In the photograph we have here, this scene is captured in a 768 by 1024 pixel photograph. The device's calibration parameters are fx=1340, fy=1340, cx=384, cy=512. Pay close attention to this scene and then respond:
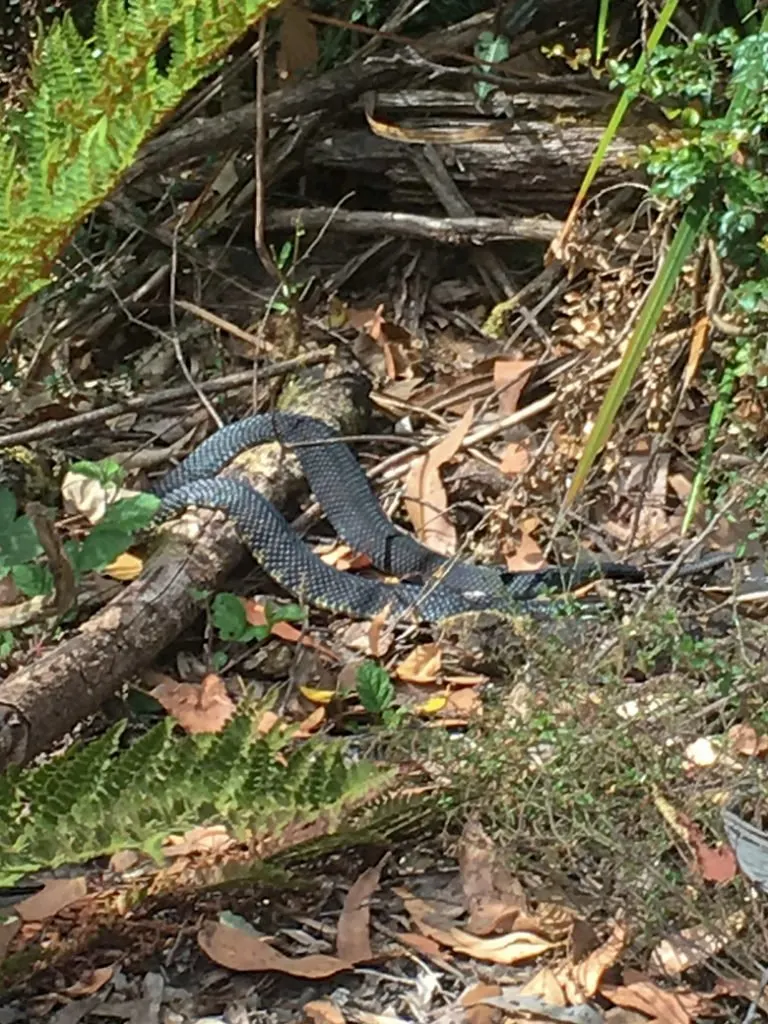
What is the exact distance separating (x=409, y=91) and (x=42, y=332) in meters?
1.11

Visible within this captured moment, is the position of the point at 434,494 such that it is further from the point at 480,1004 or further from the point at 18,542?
the point at 480,1004

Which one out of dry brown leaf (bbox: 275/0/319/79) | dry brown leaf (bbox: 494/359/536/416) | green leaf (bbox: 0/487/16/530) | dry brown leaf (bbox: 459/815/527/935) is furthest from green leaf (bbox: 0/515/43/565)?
dry brown leaf (bbox: 275/0/319/79)

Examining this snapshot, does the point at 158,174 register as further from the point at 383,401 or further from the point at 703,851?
the point at 703,851

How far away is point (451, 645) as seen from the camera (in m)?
2.54

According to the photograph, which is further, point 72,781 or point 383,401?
point 383,401

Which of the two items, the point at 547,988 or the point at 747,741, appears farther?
the point at 747,741

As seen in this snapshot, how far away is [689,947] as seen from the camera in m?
1.75

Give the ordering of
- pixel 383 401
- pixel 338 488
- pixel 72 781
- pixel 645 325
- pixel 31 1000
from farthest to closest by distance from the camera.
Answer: pixel 383 401
pixel 338 488
pixel 645 325
pixel 31 1000
pixel 72 781

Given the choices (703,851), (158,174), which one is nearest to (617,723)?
(703,851)

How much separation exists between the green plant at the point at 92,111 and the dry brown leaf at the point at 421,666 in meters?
1.00

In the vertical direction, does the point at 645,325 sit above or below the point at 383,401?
above

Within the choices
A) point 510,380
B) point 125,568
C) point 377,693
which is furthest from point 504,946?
point 510,380

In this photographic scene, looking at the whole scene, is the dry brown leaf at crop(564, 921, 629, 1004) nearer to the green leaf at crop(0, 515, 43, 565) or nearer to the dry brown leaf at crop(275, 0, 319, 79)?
the green leaf at crop(0, 515, 43, 565)

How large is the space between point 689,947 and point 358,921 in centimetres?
46
